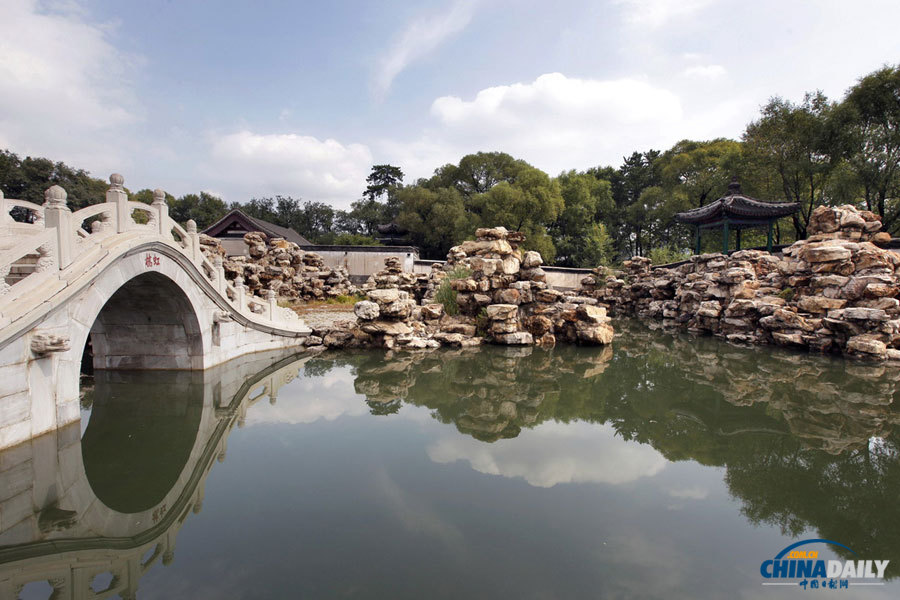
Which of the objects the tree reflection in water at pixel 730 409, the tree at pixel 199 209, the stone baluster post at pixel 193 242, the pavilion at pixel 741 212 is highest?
the tree at pixel 199 209

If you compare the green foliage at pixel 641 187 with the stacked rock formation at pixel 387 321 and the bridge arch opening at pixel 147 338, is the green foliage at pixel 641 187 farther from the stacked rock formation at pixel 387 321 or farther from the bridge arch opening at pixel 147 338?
the bridge arch opening at pixel 147 338

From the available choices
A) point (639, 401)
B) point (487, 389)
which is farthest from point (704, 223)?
point (487, 389)

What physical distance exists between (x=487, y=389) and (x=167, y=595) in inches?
221

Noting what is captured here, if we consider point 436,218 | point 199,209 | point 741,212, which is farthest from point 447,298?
point 199,209

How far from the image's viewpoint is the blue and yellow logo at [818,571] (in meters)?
3.00

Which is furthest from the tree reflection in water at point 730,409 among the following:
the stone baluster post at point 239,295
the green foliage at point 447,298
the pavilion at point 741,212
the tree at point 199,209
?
the tree at point 199,209

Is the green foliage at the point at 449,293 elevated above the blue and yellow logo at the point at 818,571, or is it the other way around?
the green foliage at the point at 449,293

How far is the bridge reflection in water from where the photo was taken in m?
2.99

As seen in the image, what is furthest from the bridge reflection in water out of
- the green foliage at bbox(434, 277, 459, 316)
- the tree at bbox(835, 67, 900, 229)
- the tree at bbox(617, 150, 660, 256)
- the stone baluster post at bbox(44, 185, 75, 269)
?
the tree at bbox(617, 150, 660, 256)

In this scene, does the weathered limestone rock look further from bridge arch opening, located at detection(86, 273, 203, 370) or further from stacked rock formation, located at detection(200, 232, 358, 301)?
stacked rock formation, located at detection(200, 232, 358, 301)

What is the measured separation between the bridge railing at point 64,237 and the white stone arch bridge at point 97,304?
1 centimetres

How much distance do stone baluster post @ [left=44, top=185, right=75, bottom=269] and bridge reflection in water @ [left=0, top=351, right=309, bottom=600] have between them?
2108 millimetres

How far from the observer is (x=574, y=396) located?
743 centimetres

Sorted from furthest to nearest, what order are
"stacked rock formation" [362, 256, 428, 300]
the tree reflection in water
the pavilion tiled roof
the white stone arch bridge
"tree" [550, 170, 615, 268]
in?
"tree" [550, 170, 615, 268]
the pavilion tiled roof
"stacked rock formation" [362, 256, 428, 300]
the white stone arch bridge
the tree reflection in water
